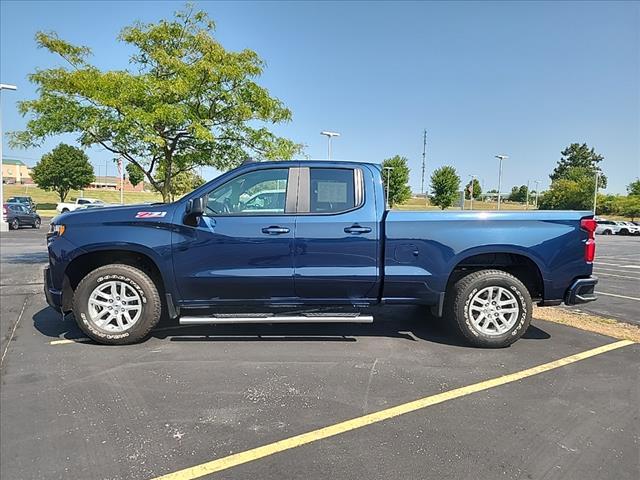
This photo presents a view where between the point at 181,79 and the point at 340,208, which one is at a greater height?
the point at 181,79

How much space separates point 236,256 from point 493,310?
2.72 metres

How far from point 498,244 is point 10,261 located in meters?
11.5

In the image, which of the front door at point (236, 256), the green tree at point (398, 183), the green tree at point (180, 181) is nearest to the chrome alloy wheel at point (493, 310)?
the front door at point (236, 256)

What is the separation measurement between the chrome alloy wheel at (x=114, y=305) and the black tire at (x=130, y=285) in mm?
34

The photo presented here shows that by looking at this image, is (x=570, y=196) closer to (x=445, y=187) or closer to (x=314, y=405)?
(x=445, y=187)

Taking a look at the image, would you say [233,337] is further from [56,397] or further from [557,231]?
[557,231]

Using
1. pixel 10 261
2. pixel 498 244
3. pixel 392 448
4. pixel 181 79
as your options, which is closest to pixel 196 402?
pixel 392 448

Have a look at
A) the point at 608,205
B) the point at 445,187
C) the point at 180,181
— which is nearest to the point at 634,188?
the point at 608,205

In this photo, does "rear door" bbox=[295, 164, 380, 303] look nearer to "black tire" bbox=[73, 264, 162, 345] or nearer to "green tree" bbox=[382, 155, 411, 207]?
"black tire" bbox=[73, 264, 162, 345]

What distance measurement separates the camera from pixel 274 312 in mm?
4883

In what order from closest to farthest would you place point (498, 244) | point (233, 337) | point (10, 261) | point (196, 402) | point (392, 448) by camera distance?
1. point (392, 448)
2. point (196, 402)
3. point (498, 244)
4. point (233, 337)
5. point (10, 261)

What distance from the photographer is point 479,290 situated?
476 cm

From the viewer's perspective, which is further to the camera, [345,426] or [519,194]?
[519,194]

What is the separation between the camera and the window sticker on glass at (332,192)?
4.79m
